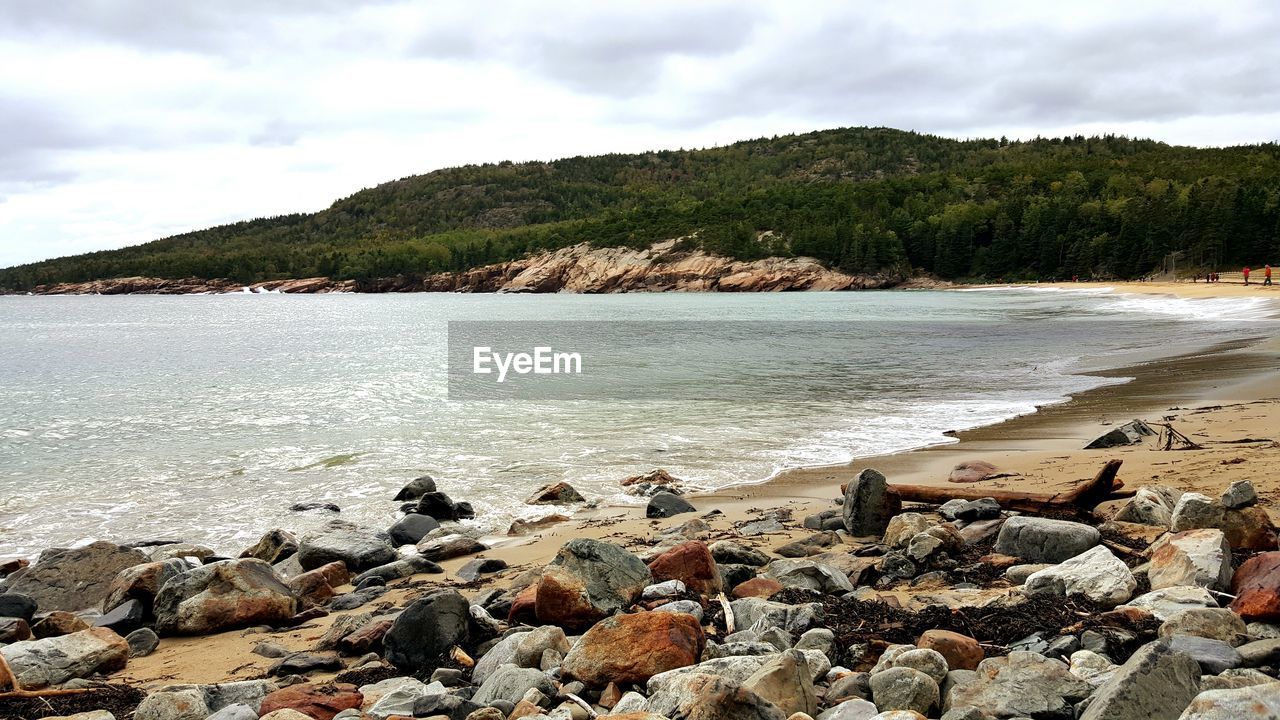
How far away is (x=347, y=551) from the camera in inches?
312

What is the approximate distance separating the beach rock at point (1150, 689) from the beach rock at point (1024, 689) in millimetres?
247

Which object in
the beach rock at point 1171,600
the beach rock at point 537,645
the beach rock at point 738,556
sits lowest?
the beach rock at point 738,556

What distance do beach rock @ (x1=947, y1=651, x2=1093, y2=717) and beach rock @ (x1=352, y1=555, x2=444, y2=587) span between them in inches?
199

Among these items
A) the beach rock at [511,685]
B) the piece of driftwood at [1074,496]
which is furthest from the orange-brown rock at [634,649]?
the piece of driftwood at [1074,496]

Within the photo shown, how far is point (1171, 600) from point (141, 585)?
285 inches

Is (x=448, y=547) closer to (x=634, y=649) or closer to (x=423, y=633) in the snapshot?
(x=423, y=633)

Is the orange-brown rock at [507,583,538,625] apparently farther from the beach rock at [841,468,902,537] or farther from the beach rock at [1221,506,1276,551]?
the beach rock at [1221,506,1276,551]

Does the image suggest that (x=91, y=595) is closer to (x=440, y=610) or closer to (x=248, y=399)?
(x=440, y=610)

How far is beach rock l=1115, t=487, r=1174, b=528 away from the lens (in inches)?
257

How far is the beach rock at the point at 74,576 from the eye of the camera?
23.7 ft

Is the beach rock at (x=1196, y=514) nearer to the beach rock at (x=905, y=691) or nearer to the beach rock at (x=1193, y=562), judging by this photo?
the beach rock at (x=1193, y=562)

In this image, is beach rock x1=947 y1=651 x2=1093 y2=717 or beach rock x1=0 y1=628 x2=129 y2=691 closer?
beach rock x1=947 y1=651 x2=1093 y2=717

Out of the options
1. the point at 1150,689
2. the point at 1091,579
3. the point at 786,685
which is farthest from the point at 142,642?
the point at 1091,579

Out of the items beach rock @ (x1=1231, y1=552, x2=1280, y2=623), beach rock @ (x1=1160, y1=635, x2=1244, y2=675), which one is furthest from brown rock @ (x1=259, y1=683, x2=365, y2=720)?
beach rock @ (x1=1231, y1=552, x2=1280, y2=623)
